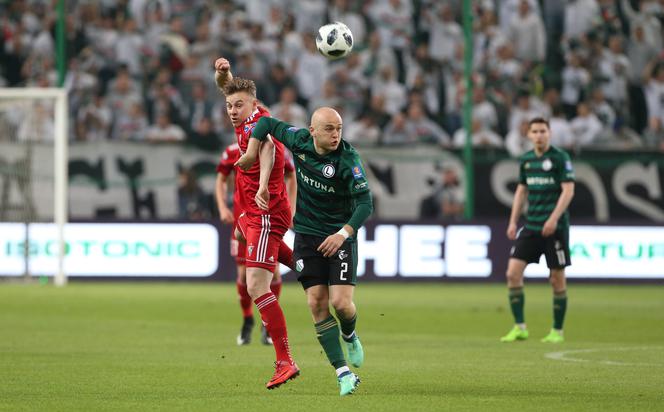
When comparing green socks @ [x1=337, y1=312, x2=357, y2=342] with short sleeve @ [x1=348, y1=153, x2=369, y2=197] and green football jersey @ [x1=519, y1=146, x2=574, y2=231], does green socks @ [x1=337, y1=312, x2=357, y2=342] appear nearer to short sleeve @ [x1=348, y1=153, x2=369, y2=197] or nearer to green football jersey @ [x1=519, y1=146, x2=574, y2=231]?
short sleeve @ [x1=348, y1=153, x2=369, y2=197]

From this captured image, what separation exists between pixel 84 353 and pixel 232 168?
237 cm

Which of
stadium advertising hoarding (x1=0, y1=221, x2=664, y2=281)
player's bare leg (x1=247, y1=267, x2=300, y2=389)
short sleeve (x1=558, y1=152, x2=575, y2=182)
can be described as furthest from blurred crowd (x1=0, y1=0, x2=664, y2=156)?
player's bare leg (x1=247, y1=267, x2=300, y2=389)

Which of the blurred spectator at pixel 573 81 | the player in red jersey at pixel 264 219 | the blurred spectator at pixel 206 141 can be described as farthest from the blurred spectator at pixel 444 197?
the player in red jersey at pixel 264 219

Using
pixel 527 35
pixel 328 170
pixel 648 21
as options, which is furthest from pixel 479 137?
pixel 328 170

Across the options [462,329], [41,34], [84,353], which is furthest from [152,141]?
[84,353]

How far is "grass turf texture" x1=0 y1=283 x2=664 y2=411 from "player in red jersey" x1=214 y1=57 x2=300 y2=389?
0.38 meters

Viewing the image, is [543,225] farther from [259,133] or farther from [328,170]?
[328,170]

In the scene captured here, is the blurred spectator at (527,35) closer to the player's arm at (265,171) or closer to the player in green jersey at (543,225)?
the player in green jersey at (543,225)

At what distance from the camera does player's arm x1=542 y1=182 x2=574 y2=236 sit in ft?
41.7

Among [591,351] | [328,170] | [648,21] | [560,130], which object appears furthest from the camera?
[648,21]

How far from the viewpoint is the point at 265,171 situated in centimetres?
861

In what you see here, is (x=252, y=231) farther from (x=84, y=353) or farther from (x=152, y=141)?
(x=152, y=141)

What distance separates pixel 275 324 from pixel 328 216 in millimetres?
856

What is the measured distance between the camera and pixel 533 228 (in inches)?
511
